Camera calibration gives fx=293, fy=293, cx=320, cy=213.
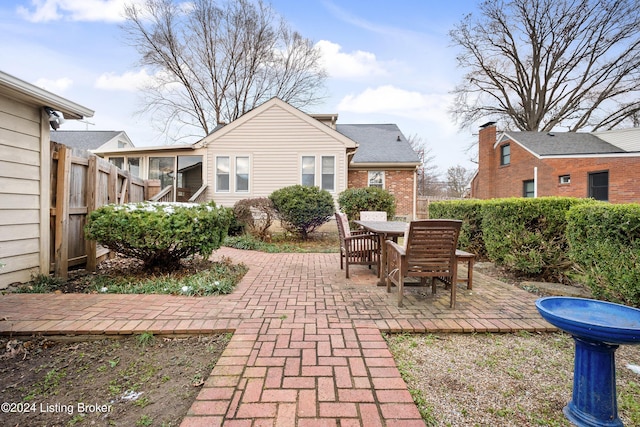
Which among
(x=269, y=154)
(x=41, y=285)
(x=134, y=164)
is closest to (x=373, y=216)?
(x=41, y=285)

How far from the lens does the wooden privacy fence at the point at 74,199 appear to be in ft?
13.8

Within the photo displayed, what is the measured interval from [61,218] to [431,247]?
503 cm

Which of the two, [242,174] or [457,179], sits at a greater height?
[457,179]

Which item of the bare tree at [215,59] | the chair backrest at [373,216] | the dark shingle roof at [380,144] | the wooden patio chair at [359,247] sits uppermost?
the bare tree at [215,59]

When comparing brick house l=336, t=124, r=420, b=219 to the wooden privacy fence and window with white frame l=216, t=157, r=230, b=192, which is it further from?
the wooden privacy fence

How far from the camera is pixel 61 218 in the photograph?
4.20 meters

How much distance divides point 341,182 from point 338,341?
9144 millimetres

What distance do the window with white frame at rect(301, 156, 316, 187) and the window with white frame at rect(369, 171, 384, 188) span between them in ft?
10.2

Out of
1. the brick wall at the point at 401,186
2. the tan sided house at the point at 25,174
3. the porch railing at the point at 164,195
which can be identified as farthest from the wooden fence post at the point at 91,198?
the brick wall at the point at 401,186

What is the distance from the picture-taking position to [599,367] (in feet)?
5.18

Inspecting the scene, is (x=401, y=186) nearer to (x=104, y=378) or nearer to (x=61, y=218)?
(x=61, y=218)

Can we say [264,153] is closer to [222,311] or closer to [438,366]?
[222,311]

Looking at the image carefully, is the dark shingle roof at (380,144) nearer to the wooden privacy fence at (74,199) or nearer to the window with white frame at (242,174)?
the window with white frame at (242,174)

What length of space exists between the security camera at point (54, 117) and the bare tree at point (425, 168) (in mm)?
26793
